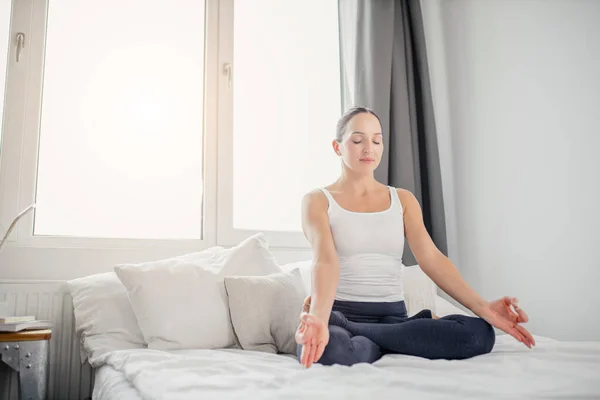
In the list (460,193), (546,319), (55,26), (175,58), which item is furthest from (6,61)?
(546,319)

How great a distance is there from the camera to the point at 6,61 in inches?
94.3

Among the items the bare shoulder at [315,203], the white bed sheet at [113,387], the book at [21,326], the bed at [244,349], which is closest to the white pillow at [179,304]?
the bed at [244,349]

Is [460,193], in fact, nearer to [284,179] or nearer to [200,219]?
[284,179]

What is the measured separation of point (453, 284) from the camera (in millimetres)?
1716

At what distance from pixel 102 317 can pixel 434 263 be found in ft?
3.88

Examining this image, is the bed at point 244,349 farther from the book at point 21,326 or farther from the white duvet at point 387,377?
the book at point 21,326

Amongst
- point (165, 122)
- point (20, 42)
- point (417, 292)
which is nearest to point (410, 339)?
point (417, 292)

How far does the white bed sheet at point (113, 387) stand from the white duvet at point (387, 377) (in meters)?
0.02

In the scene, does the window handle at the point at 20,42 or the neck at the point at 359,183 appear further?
the window handle at the point at 20,42

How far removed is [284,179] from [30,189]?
123cm

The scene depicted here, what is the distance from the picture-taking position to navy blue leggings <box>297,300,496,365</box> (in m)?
1.33

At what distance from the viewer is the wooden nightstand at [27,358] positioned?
70.7 inches

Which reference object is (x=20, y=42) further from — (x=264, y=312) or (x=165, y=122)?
(x=264, y=312)

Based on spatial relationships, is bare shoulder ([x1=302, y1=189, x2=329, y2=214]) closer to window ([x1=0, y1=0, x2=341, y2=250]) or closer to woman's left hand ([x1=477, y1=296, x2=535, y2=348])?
woman's left hand ([x1=477, y1=296, x2=535, y2=348])
